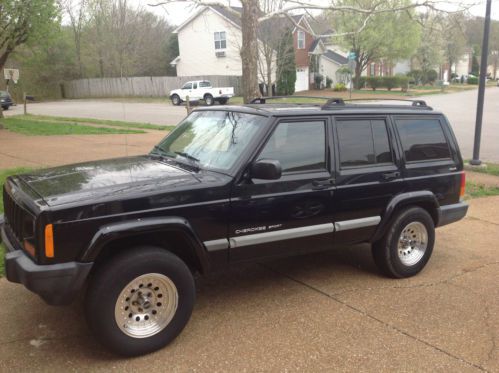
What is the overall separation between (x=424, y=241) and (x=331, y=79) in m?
50.1

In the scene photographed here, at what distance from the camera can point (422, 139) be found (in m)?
4.99

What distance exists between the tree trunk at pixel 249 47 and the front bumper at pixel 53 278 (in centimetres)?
778

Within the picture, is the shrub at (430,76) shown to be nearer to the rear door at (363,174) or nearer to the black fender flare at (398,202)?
the black fender flare at (398,202)

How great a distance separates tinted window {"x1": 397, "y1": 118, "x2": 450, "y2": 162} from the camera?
486cm

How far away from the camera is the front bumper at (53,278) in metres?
3.12

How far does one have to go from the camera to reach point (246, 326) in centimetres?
388

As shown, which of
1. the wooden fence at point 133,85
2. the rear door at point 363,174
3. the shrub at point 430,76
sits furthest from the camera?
the shrub at point 430,76

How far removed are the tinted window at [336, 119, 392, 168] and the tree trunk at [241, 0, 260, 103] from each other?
6.10m

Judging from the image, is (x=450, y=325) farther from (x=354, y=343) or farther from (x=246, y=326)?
(x=246, y=326)

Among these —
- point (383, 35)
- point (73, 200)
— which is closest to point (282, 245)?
point (73, 200)

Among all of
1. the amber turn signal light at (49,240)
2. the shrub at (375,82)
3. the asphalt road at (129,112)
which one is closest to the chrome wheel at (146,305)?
the amber turn signal light at (49,240)

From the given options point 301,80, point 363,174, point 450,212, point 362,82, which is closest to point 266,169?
point 363,174

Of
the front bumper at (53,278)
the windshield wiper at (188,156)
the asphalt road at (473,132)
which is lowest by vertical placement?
the asphalt road at (473,132)

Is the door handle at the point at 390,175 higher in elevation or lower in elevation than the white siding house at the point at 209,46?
lower
